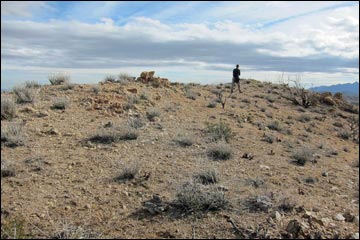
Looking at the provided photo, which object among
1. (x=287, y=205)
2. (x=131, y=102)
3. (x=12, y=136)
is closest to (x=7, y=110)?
(x=12, y=136)

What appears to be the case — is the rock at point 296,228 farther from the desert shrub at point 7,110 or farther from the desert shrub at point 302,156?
the desert shrub at point 7,110

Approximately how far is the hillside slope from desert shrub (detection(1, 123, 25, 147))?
135mm

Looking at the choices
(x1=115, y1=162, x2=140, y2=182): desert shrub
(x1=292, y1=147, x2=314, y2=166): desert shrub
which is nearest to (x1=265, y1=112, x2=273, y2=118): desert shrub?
(x1=292, y1=147, x2=314, y2=166): desert shrub

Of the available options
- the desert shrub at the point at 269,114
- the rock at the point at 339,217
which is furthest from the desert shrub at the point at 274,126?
the rock at the point at 339,217

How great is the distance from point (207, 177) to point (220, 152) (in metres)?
1.63

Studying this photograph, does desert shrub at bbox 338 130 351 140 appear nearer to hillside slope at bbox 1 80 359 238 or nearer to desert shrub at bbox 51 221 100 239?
hillside slope at bbox 1 80 359 238

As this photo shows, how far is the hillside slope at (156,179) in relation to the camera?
5.62 meters

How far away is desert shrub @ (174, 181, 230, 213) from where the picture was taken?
6043 millimetres

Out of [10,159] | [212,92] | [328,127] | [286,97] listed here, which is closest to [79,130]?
[10,159]

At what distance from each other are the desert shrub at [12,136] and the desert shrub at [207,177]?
143 inches

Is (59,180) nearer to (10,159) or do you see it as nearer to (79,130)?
(10,159)

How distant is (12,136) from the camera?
818 centimetres

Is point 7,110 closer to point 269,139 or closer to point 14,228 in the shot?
point 14,228

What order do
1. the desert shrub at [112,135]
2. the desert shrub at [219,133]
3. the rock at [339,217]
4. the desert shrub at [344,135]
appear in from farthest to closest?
the desert shrub at [344,135] < the desert shrub at [219,133] < the desert shrub at [112,135] < the rock at [339,217]
